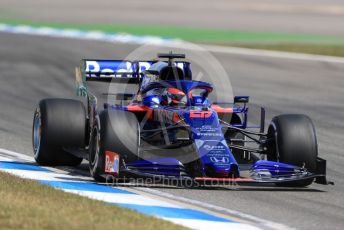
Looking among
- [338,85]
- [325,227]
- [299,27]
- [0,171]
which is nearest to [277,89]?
[338,85]

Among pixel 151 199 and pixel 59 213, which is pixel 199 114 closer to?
pixel 151 199

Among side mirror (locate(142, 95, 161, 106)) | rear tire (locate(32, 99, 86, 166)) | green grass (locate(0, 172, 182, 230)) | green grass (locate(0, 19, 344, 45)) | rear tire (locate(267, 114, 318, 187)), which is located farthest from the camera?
green grass (locate(0, 19, 344, 45))

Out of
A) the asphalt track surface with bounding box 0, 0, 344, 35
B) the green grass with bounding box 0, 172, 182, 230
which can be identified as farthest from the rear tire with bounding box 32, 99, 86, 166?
the asphalt track surface with bounding box 0, 0, 344, 35

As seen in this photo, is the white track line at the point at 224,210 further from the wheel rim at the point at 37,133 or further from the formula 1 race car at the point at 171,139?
the wheel rim at the point at 37,133

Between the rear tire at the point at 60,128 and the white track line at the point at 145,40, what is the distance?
15.3 metres

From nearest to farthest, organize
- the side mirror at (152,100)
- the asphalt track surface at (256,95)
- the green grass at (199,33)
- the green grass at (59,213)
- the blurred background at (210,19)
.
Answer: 1. the green grass at (59,213)
2. the asphalt track surface at (256,95)
3. the side mirror at (152,100)
4. the green grass at (199,33)
5. the blurred background at (210,19)

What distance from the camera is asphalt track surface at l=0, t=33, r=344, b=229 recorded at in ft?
31.8

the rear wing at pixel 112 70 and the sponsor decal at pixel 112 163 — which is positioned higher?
the rear wing at pixel 112 70

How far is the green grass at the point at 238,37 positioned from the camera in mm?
29438

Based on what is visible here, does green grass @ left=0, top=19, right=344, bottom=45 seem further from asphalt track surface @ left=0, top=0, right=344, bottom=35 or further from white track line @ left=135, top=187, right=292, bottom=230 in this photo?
white track line @ left=135, top=187, right=292, bottom=230

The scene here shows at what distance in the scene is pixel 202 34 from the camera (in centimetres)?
3381

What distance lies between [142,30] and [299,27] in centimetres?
670

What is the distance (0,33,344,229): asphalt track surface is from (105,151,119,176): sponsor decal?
0.54m

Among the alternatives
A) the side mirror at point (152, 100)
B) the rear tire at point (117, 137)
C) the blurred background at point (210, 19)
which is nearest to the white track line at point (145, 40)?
the blurred background at point (210, 19)
